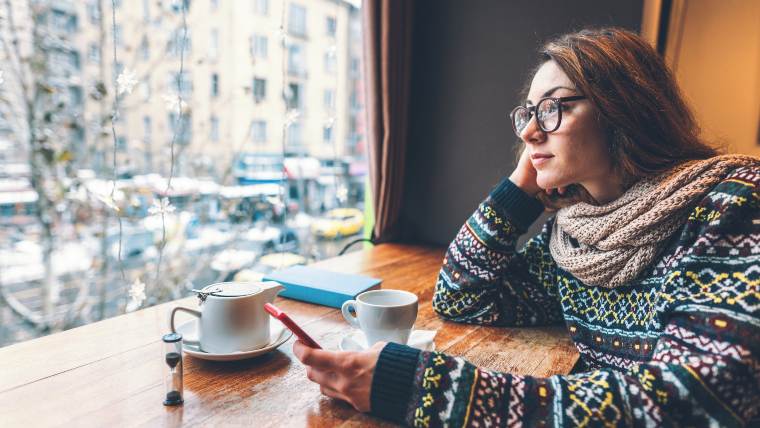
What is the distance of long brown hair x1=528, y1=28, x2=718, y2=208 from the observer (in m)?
0.88

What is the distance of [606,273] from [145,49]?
1.64 meters

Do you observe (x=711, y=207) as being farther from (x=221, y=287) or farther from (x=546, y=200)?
(x=221, y=287)

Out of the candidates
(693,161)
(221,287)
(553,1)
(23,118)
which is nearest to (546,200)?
(693,161)

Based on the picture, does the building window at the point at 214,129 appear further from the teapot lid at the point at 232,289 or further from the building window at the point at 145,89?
the teapot lid at the point at 232,289

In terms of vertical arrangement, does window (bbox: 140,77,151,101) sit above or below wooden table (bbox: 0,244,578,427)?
above

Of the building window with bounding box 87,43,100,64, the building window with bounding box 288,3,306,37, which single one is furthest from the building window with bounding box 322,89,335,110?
the building window with bounding box 87,43,100,64

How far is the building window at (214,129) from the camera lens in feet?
6.22

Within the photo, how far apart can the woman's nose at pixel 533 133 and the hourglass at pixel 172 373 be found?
0.73 m

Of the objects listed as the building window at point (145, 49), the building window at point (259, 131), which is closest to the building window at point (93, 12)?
the building window at point (145, 49)

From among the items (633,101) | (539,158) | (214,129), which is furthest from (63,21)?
(633,101)

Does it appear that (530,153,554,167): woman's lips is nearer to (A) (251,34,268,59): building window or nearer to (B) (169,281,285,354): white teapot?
(B) (169,281,285,354): white teapot

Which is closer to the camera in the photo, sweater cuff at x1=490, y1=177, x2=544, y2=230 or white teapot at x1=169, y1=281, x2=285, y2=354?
white teapot at x1=169, y1=281, x2=285, y2=354

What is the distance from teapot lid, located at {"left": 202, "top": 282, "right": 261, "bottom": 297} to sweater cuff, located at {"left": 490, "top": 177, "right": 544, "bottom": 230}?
1.97ft

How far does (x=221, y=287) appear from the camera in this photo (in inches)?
31.4
